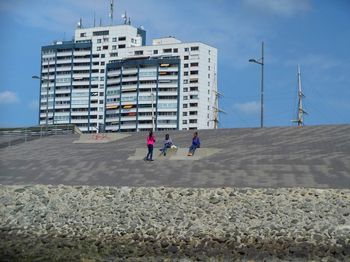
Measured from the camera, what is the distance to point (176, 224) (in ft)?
52.9

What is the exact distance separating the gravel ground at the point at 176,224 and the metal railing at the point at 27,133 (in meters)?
18.4

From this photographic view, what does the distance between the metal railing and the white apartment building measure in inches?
2747

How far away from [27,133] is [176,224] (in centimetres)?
2839

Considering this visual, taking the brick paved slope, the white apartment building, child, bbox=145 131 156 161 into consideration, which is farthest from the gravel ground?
the white apartment building

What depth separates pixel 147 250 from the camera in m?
14.6

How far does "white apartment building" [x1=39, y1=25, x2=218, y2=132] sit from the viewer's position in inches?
4737

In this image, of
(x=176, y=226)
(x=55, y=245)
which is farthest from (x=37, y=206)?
(x=176, y=226)

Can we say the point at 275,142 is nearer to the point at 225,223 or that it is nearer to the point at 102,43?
the point at 225,223

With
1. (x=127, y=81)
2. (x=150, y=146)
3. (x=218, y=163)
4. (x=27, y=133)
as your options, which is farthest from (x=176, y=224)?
(x=127, y=81)

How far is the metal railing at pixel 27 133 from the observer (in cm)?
3767

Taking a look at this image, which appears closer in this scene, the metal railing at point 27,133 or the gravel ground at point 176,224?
the gravel ground at point 176,224

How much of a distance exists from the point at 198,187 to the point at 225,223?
3.63m

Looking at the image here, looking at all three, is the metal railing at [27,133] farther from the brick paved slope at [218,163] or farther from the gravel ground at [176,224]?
the gravel ground at [176,224]

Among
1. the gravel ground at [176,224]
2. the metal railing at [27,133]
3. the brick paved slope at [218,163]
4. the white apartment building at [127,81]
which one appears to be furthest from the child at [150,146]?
the white apartment building at [127,81]
